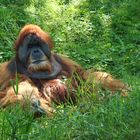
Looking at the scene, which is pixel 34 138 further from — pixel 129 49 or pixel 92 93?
pixel 129 49

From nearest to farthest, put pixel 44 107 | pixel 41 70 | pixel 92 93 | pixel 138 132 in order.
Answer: pixel 138 132
pixel 92 93
pixel 44 107
pixel 41 70

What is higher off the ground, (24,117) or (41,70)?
(24,117)

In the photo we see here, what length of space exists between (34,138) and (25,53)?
2.28 meters

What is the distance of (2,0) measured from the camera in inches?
277

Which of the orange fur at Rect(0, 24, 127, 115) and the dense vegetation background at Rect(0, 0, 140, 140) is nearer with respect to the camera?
the orange fur at Rect(0, 24, 127, 115)

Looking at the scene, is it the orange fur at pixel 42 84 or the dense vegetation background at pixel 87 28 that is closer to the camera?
the orange fur at pixel 42 84

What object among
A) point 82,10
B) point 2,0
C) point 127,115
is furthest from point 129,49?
point 127,115

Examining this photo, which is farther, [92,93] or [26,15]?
[26,15]

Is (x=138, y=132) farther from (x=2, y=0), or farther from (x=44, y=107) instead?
(x=2, y=0)

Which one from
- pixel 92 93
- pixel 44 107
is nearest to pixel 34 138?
pixel 92 93

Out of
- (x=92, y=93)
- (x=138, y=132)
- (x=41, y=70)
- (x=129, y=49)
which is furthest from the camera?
(x=129, y=49)

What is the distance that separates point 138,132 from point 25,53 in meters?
2.39

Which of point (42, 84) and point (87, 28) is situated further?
point (87, 28)

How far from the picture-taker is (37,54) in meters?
5.01
